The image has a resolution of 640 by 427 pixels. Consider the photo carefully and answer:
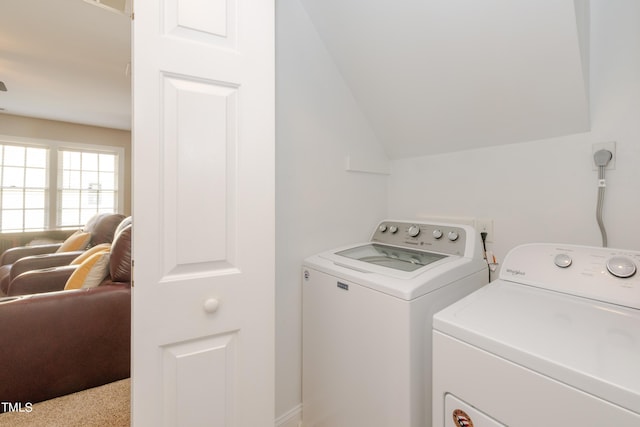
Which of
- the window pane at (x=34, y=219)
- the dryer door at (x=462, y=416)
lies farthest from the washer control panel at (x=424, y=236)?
the window pane at (x=34, y=219)

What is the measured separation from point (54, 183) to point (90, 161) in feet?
1.95

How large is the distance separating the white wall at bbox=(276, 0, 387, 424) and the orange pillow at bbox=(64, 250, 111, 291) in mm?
1209

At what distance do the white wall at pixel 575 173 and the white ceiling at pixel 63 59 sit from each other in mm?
2630

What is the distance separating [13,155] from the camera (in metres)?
3.95

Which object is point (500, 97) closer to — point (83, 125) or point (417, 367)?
point (417, 367)

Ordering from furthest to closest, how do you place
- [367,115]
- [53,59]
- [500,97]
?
[53,59] < [367,115] < [500,97]

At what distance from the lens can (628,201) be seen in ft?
3.24

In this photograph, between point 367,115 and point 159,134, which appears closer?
point 159,134

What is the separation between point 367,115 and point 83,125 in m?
5.13

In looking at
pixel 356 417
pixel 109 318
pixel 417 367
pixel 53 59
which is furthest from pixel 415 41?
pixel 53 59

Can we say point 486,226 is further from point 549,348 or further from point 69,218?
point 69,218

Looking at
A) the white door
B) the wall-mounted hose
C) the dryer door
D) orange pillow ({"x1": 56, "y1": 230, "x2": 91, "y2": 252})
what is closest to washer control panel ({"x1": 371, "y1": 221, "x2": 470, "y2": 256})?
the wall-mounted hose

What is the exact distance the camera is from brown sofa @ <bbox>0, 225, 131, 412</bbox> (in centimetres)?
131

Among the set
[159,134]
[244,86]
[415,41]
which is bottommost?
[159,134]
